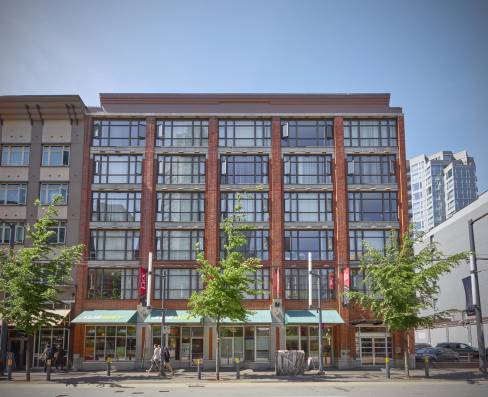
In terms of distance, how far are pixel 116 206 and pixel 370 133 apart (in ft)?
73.3

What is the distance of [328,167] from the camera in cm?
4600

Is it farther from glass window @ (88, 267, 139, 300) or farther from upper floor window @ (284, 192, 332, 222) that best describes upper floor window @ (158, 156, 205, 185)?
glass window @ (88, 267, 139, 300)

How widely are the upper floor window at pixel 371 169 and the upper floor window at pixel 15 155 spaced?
88.9 ft

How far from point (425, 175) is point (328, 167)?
142m

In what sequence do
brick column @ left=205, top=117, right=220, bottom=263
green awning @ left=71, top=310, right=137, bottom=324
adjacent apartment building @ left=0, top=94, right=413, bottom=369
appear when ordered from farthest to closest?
brick column @ left=205, top=117, right=220, bottom=263 < adjacent apartment building @ left=0, top=94, right=413, bottom=369 < green awning @ left=71, top=310, right=137, bottom=324

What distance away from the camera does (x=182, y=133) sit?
46.5 meters

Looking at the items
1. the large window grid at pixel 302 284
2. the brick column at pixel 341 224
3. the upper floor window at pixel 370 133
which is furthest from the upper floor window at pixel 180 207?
the upper floor window at pixel 370 133

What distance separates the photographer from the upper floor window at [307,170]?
4597 cm

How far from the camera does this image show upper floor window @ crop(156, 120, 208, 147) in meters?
46.3

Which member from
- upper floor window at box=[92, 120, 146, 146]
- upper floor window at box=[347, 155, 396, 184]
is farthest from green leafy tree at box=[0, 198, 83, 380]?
upper floor window at box=[347, 155, 396, 184]

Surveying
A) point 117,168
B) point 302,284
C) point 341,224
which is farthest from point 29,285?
point 341,224

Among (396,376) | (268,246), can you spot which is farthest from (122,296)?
(396,376)

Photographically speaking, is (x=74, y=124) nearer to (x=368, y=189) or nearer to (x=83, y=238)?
(x=83, y=238)

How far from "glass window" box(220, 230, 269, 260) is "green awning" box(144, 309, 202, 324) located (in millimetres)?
5790
